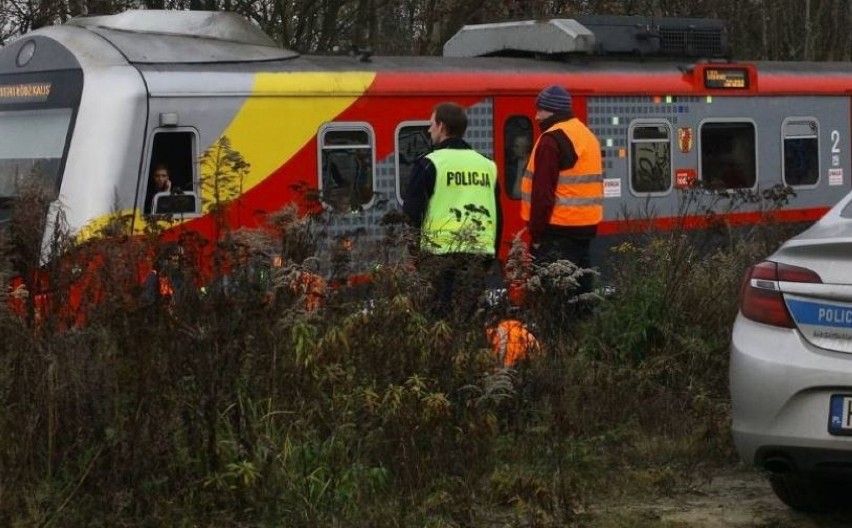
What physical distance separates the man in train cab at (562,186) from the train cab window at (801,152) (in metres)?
6.92

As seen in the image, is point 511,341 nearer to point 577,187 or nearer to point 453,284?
point 453,284

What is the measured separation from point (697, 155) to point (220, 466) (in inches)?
393

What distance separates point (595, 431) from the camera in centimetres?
760

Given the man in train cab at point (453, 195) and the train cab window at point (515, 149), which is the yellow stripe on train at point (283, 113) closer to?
the train cab window at point (515, 149)

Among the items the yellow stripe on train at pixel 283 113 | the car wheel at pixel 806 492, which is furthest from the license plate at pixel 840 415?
the yellow stripe on train at pixel 283 113

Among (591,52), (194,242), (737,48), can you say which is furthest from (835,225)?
(737,48)

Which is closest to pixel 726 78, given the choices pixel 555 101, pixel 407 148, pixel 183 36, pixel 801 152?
pixel 801 152

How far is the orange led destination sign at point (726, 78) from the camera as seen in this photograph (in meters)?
15.4

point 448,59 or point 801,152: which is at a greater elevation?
point 448,59

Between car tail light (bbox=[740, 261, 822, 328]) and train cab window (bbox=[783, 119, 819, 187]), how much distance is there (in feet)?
33.1

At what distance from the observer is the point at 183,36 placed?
12375 mm

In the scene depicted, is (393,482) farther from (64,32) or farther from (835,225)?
(64,32)

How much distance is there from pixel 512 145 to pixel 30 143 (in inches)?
164

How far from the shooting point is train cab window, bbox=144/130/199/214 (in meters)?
11.3
